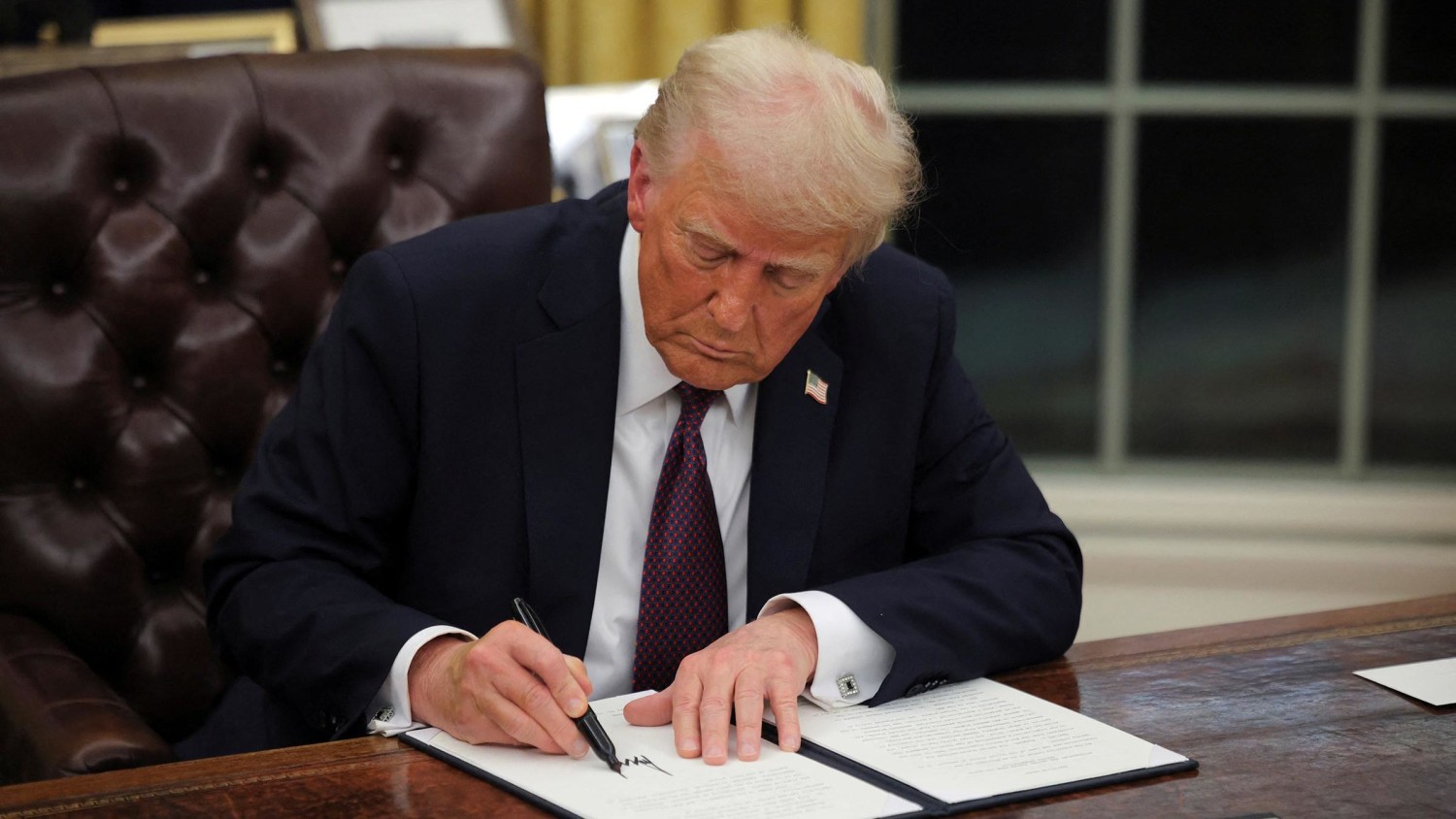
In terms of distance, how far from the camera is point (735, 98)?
1618 mm

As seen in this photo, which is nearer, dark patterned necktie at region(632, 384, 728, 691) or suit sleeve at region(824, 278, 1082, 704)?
suit sleeve at region(824, 278, 1082, 704)

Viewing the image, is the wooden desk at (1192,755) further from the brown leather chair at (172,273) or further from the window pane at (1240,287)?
the window pane at (1240,287)

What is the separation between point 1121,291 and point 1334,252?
1.94 feet

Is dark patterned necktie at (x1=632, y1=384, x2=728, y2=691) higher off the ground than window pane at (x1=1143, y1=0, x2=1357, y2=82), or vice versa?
window pane at (x1=1143, y1=0, x2=1357, y2=82)

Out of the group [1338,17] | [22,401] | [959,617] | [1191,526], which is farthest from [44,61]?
[1338,17]

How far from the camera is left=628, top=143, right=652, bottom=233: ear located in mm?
1761

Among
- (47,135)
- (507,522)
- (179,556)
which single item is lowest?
(179,556)

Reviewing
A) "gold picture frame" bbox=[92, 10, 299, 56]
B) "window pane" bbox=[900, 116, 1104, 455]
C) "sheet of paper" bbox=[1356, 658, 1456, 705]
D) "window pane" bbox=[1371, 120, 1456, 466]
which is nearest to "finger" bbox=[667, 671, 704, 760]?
"sheet of paper" bbox=[1356, 658, 1456, 705]

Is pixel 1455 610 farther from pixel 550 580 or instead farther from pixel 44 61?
pixel 44 61

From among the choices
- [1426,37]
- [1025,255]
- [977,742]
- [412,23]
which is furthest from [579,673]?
[1426,37]

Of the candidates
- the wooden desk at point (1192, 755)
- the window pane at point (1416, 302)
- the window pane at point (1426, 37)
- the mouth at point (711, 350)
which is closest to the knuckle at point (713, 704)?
the wooden desk at point (1192, 755)

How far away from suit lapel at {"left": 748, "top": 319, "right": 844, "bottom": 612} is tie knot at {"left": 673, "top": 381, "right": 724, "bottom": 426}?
0.07m

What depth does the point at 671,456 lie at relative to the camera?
1.82 meters

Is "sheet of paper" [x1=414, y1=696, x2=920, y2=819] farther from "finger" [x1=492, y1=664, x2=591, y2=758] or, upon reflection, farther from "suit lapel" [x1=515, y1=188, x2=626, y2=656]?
"suit lapel" [x1=515, y1=188, x2=626, y2=656]
